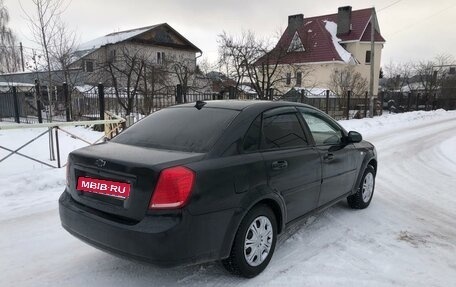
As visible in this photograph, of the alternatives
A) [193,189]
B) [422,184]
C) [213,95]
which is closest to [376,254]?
[193,189]

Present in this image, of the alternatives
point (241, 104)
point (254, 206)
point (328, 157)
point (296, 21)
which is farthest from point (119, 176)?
point (296, 21)

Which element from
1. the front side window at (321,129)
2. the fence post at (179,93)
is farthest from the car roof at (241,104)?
the fence post at (179,93)

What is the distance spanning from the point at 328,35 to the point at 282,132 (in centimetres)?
4135

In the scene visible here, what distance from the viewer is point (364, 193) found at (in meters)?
5.45

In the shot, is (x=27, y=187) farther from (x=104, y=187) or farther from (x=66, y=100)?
(x=66, y=100)

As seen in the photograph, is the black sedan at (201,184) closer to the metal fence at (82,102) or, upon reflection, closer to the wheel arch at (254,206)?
the wheel arch at (254,206)

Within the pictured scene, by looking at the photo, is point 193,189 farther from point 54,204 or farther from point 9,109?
point 9,109

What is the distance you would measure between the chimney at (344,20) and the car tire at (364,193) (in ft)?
135

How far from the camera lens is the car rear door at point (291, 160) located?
359 centimetres

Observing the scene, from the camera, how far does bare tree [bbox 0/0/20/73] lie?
3912cm

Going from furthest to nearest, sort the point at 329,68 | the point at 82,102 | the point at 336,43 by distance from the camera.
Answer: the point at 336,43, the point at 329,68, the point at 82,102

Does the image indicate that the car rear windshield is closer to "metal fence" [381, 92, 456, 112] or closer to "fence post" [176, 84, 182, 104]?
"fence post" [176, 84, 182, 104]

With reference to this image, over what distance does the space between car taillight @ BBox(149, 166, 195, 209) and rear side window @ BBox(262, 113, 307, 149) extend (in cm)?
102

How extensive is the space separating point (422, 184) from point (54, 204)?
6398 millimetres
